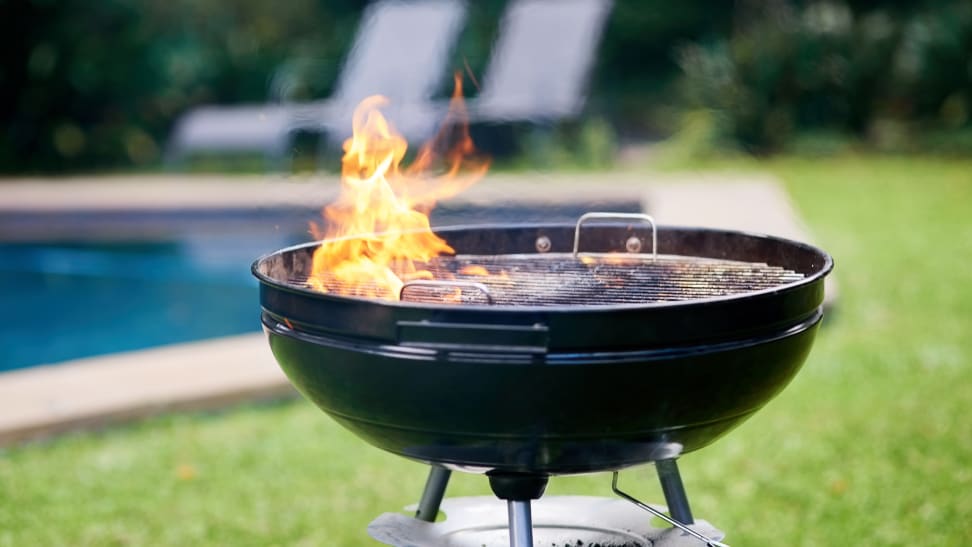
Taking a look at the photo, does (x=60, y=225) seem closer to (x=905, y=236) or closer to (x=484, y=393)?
(x=905, y=236)

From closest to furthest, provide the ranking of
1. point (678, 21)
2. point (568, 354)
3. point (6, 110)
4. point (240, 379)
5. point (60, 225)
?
point (568, 354)
point (240, 379)
point (60, 225)
point (6, 110)
point (678, 21)

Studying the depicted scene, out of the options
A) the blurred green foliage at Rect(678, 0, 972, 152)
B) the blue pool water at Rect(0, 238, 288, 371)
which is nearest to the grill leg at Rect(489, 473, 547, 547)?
the blue pool water at Rect(0, 238, 288, 371)

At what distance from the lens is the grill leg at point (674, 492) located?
162 cm

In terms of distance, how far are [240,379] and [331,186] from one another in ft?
11.8

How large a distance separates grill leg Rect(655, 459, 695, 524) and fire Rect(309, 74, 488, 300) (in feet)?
1.48

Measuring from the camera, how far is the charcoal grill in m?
1.23

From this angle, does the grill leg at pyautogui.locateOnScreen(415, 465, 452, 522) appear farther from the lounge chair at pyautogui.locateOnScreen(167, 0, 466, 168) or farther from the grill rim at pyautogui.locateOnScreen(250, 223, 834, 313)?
the lounge chair at pyautogui.locateOnScreen(167, 0, 466, 168)

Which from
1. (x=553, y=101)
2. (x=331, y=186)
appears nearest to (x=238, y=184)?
(x=331, y=186)

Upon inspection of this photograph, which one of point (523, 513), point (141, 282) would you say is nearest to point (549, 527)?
point (523, 513)

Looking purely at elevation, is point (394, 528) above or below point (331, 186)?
above

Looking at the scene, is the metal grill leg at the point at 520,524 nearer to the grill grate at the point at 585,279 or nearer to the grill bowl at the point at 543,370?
the grill bowl at the point at 543,370

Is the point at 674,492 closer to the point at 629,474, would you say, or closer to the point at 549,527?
the point at 549,527

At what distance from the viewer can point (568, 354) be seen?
123 centimetres

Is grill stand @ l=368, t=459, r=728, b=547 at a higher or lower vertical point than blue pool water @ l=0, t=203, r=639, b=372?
higher
